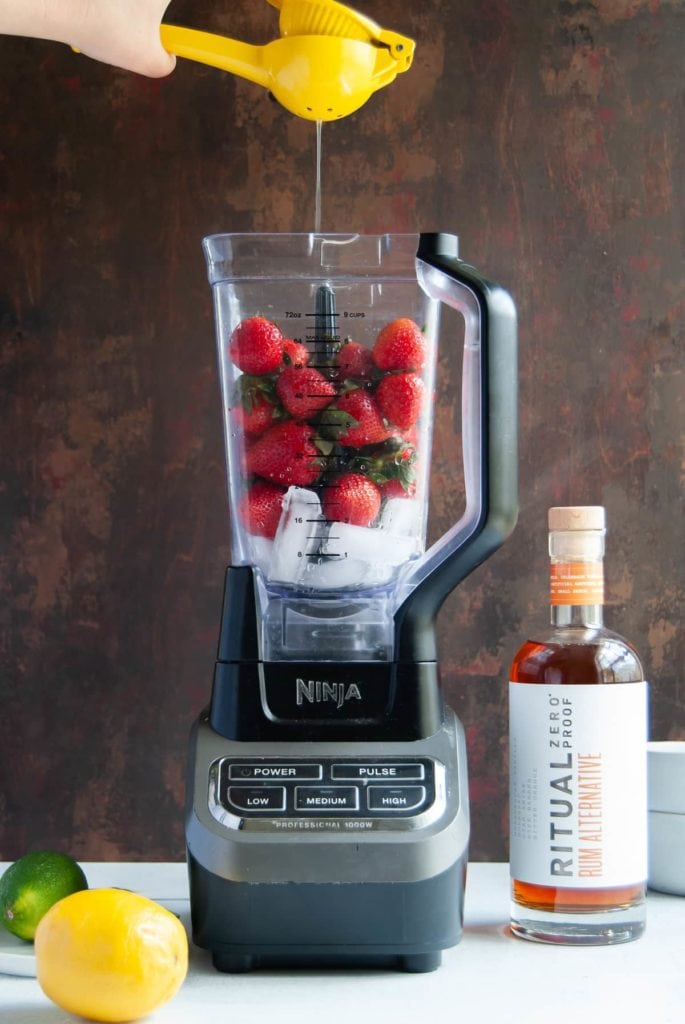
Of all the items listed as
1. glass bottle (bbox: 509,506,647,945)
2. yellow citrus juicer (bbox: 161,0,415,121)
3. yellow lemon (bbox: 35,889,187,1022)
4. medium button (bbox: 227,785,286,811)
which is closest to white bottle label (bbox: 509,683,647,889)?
glass bottle (bbox: 509,506,647,945)

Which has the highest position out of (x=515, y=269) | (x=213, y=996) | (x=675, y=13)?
(x=675, y=13)

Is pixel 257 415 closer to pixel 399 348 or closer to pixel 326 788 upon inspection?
pixel 399 348

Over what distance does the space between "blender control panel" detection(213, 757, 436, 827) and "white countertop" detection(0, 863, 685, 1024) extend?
0.40 ft

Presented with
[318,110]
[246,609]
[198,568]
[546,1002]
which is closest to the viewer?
[546,1002]

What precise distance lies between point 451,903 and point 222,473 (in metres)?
0.59

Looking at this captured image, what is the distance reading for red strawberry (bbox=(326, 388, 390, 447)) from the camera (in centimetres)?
95

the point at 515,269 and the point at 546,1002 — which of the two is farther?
the point at 515,269

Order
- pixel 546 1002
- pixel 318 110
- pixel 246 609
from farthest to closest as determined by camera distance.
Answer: pixel 318 110, pixel 246 609, pixel 546 1002

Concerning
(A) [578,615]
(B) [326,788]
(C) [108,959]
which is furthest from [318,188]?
(C) [108,959]

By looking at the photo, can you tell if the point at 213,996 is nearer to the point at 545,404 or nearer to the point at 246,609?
the point at 246,609

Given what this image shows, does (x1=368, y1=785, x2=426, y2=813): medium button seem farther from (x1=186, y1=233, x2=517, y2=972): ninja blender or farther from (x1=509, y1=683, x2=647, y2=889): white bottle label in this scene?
(x1=509, y1=683, x2=647, y2=889): white bottle label

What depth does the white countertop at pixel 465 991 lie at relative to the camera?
806 millimetres

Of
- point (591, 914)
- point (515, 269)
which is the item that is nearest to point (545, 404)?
point (515, 269)

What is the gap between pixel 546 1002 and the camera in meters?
0.83
